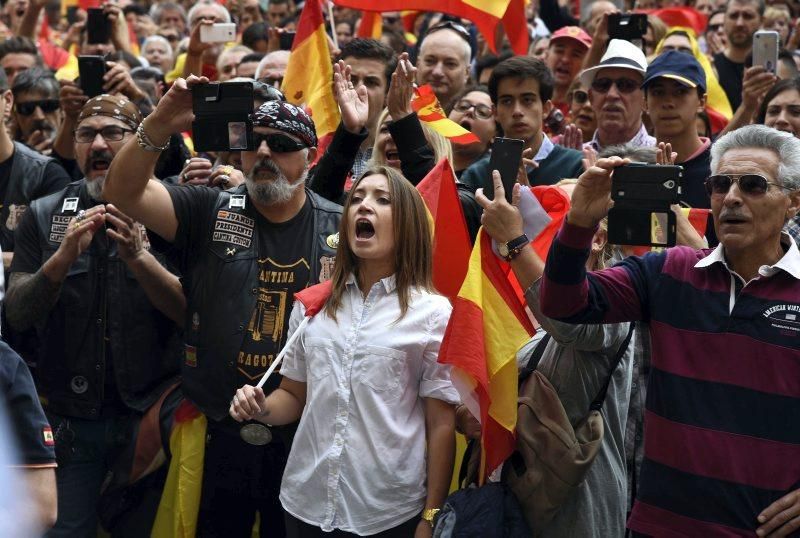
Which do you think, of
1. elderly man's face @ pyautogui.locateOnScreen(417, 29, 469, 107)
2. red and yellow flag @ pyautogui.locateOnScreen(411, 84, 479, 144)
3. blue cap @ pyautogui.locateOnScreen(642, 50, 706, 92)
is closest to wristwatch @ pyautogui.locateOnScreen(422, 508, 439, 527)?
red and yellow flag @ pyautogui.locateOnScreen(411, 84, 479, 144)

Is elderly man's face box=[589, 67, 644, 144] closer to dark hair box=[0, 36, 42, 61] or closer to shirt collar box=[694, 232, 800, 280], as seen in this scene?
shirt collar box=[694, 232, 800, 280]

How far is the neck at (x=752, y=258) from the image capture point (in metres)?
3.97

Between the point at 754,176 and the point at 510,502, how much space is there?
1378 mm

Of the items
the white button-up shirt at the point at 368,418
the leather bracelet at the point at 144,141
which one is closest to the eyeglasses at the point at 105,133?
the leather bracelet at the point at 144,141

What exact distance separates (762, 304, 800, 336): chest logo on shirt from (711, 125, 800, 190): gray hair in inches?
17.1

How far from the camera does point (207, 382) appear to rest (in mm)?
Result: 5293

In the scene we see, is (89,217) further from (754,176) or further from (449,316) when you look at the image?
(754,176)

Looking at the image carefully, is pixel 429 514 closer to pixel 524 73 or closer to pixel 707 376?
pixel 707 376

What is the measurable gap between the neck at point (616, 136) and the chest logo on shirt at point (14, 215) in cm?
320

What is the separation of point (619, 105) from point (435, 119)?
3.89 feet

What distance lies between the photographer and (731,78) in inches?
374

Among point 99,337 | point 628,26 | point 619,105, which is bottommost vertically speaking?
point 99,337

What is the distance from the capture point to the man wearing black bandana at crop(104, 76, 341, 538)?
5.24 meters

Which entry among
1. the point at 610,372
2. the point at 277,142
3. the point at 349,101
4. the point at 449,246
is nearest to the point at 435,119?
the point at 349,101
